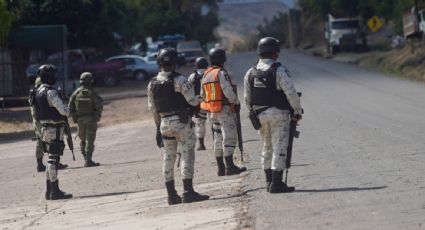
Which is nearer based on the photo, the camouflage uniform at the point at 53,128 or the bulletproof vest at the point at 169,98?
the bulletproof vest at the point at 169,98

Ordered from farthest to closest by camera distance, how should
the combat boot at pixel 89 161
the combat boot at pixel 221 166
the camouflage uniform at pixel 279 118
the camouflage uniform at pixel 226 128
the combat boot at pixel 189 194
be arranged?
1. the combat boot at pixel 89 161
2. the combat boot at pixel 221 166
3. the camouflage uniform at pixel 226 128
4. the combat boot at pixel 189 194
5. the camouflage uniform at pixel 279 118

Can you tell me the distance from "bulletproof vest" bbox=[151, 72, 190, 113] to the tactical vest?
2.06m

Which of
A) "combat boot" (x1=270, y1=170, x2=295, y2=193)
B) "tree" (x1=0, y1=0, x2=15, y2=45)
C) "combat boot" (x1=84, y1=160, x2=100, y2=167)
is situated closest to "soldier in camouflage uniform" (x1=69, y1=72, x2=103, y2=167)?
"combat boot" (x1=84, y1=160, x2=100, y2=167)

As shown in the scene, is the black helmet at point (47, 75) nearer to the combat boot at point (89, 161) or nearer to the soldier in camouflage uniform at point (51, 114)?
the soldier in camouflage uniform at point (51, 114)

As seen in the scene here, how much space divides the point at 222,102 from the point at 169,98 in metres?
2.22

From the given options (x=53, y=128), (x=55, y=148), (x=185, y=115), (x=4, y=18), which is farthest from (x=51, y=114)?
(x=4, y=18)

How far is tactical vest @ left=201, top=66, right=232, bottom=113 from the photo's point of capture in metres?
14.1

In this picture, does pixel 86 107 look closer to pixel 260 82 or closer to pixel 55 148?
pixel 55 148

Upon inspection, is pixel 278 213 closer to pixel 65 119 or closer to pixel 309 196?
pixel 309 196

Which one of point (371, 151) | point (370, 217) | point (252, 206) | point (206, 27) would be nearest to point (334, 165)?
point (371, 151)

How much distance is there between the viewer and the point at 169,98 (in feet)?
39.4

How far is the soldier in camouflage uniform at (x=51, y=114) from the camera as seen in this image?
14.3 metres

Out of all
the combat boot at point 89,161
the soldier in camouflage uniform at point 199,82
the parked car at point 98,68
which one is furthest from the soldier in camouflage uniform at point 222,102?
the parked car at point 98,68

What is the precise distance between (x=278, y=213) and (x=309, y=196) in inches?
44.1
